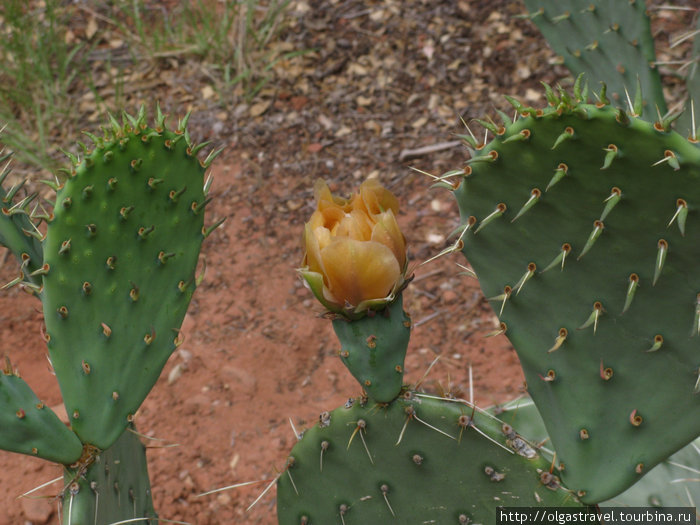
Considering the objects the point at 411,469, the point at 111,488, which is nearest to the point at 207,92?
the point at 111,488

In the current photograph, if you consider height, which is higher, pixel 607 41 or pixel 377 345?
pixel 377 345

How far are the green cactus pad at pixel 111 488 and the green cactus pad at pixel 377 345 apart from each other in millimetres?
484

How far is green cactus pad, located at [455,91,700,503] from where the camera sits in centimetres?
98

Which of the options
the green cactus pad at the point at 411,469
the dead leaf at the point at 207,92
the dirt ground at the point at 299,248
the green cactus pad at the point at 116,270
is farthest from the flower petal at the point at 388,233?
the dead leaf at the point at 207,92

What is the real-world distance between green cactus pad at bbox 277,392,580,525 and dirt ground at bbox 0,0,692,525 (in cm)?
69

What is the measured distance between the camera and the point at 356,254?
108 cm

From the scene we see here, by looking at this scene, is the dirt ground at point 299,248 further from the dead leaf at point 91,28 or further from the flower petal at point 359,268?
the flower petal at point 359,268

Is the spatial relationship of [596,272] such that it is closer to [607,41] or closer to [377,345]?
[377,345]

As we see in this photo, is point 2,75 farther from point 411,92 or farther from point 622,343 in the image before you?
point 622,343

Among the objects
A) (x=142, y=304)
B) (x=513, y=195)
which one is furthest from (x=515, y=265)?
(x=142, y=304)

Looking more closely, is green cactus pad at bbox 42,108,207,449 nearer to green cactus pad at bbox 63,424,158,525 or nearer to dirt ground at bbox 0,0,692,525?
green cactus pad at bbox 63,424,158,525

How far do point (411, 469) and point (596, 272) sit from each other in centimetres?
49

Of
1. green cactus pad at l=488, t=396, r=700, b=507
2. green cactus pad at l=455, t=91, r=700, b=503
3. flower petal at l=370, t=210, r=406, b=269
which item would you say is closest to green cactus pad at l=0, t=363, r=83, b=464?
flower petal at l=370, t=210, r=406, b=269

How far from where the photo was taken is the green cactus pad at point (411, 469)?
1.25 meters
